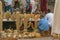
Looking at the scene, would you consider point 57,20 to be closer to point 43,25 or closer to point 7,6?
point 43,25

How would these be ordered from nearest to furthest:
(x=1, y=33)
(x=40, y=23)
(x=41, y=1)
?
1. (x=1, y=33)
2. (x=40, y=23)
3. (x=41, y=1)

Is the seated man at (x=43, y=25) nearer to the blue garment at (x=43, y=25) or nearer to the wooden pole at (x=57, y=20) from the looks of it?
the blue garment at (x=43, y=25)

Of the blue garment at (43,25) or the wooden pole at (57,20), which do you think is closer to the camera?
the wooden pole at (57,20)

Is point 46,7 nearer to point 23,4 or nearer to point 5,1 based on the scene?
point 23,4

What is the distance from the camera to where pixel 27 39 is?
1792 millimetres

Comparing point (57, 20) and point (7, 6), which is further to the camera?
point (7, 6)

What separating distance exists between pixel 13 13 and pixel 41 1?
0.34m

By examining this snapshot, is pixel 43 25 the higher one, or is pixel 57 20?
pixel 57 20

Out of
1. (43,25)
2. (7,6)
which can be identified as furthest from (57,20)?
(7,6)

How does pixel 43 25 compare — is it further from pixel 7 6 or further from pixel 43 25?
pixel 7 6

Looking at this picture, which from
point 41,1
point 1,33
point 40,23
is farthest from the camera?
point 41,1

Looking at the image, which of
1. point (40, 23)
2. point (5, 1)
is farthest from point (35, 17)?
point (5, 1)

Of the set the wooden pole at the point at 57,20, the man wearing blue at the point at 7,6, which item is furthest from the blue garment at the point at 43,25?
the wooden pole at the point at 57,20

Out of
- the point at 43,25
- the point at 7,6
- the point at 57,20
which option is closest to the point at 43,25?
the point at 43,25
